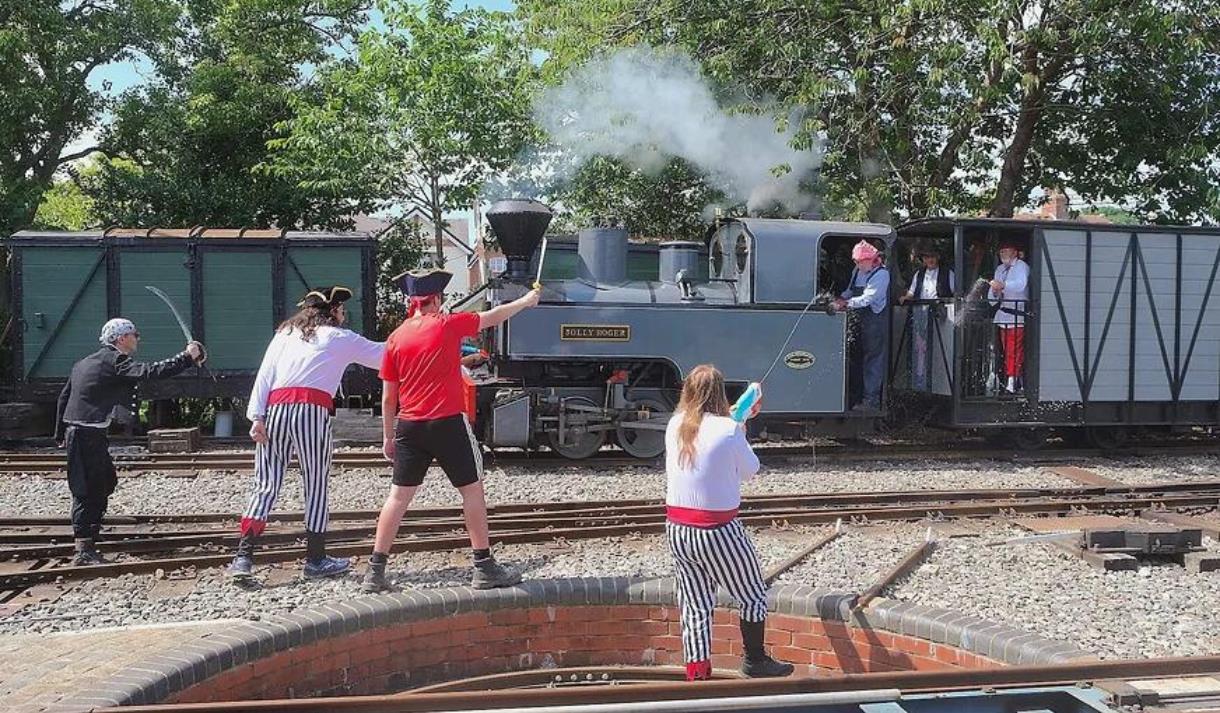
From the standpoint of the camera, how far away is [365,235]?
1263 centimetres

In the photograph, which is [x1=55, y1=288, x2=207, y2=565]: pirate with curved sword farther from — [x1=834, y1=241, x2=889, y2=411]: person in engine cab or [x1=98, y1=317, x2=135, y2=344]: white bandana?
Result: [x1=834, y1=241, x2=889, y2=411]: person in engine cab

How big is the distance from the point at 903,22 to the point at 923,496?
6.62 m

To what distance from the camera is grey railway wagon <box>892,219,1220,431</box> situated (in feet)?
34.6

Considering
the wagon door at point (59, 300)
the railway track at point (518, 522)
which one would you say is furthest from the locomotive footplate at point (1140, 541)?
the wagon door at point (59, 300)

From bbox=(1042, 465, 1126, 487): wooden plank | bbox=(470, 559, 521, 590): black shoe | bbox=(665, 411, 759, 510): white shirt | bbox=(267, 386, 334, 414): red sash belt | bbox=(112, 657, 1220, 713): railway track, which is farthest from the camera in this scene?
bbox=(1042, 465, 1126, 487): wooden plank

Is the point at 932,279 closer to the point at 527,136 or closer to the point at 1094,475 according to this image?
the point at 1094,475

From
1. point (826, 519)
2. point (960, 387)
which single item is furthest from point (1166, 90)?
point (826, 519)

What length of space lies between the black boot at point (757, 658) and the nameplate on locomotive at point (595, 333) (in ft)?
19.2

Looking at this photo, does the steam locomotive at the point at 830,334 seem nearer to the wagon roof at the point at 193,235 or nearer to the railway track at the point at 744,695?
the wagon roof at the point at 193,235

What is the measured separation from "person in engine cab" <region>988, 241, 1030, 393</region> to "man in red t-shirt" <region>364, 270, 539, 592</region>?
6.76 m

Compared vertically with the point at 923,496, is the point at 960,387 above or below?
above

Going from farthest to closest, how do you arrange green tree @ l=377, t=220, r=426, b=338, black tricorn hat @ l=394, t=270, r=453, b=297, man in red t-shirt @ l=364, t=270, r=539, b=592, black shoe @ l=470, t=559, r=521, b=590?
green tree @ l=377, t=220, r=426, b=338
black tricorn hat @ l=394, t=270, r=453, b=297
man in red t-shirt @ l=364, t=270, r=539, b=592
black shoe @ l=470, t=559, r=521, b=590

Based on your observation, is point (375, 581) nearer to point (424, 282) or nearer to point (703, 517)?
point (424, 282)

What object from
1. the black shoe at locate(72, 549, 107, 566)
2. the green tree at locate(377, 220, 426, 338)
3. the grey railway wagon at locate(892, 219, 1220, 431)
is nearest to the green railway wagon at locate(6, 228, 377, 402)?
the green tree at locate(377, 220, 426, 338)
